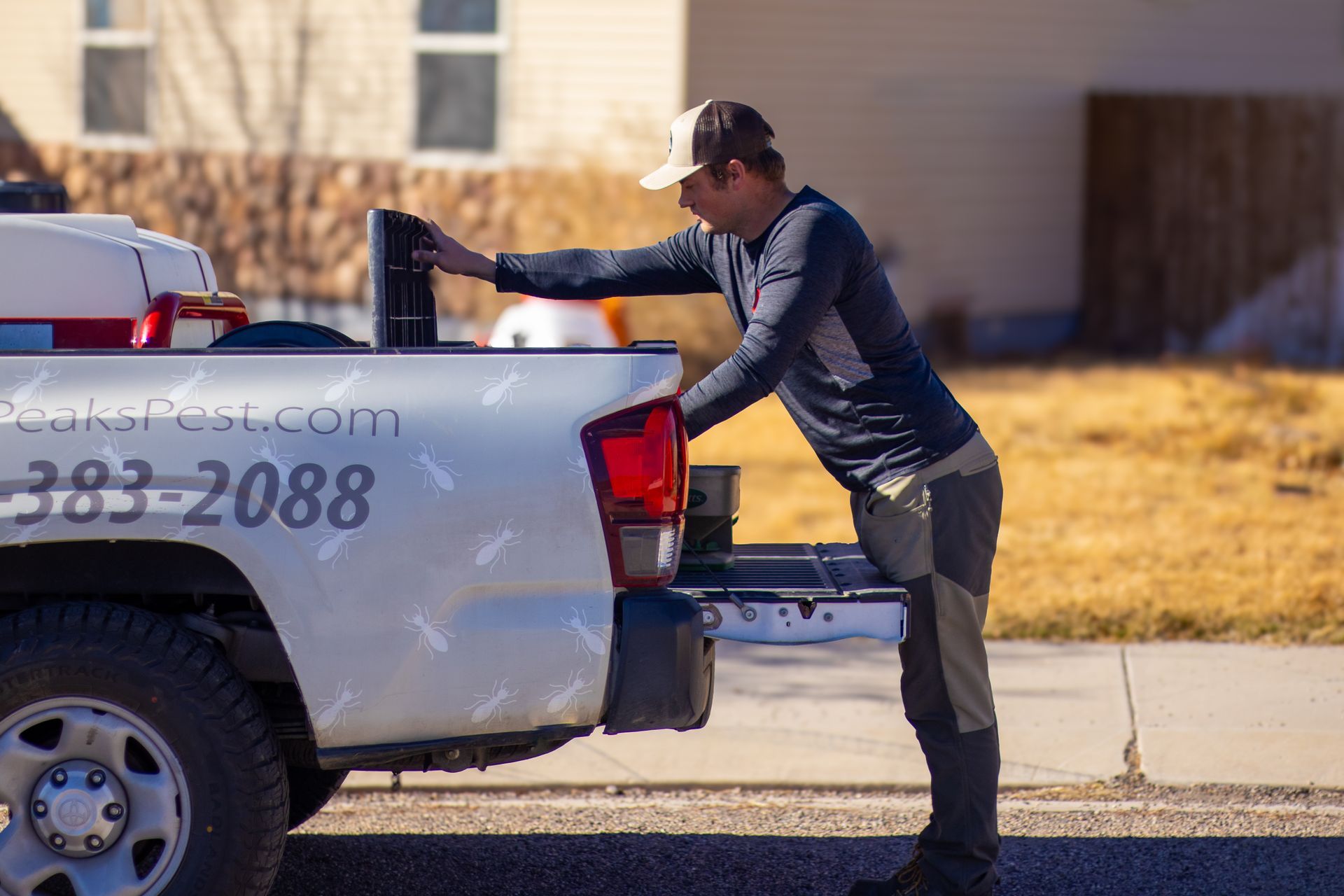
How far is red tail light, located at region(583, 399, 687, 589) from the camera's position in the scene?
3.58 metres

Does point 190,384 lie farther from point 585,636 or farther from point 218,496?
point 585,636

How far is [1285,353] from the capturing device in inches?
624

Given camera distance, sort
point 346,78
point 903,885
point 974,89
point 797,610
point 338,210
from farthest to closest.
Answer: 1. point 974,89
2. point 338,210
3. point 346,78
4. point 903,885
5. point 797,610

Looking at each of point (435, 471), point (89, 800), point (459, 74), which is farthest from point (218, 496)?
point (459, 74)

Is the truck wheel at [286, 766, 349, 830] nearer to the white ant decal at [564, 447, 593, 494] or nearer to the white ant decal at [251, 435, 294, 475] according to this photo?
the white ant decal at [251, 435, 294, 475]

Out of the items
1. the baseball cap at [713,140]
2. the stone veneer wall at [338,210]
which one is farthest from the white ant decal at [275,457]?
the stone veneer wall at [338,210]

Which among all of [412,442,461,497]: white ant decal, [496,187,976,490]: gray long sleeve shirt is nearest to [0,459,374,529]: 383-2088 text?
[412,442,461,497]: white ant decal

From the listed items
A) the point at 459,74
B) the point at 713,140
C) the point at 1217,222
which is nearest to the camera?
the point at 713,140

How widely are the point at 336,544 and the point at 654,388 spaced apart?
0.78 meters

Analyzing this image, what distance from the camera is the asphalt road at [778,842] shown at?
14.7 ft

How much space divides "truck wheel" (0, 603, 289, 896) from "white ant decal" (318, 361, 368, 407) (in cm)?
66

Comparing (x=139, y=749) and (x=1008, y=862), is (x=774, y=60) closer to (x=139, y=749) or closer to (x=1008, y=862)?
(x=1008, y=862)

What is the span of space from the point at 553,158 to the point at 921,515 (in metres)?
10.4

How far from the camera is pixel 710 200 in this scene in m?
4.12
